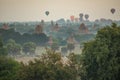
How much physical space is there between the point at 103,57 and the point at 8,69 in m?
2.75

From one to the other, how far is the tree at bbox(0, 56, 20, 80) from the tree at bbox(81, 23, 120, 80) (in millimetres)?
1865

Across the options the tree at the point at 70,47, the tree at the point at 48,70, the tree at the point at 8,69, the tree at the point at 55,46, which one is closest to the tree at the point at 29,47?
the tree at the point at 55,46

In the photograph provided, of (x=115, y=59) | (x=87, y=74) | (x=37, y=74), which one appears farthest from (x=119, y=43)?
(x=37, y=74)

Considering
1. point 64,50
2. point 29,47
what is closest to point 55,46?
point 64,50

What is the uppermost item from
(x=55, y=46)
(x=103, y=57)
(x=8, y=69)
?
(x=103, y=57)

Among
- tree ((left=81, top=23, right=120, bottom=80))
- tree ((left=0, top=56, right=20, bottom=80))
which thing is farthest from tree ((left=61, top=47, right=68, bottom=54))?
tree ((left=81, top=23, right=120, bottom=80))

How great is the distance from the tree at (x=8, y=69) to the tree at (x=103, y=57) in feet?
6.12

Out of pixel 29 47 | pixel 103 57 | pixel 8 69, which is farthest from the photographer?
pixel 29 47

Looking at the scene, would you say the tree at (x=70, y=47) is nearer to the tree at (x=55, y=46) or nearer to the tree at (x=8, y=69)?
the tree at (x=55, y=46)

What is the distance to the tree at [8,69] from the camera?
7836mm

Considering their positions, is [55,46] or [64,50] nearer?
[64,50]

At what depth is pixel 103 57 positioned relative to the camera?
24.9 feet

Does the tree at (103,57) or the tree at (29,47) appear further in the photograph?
the tree at (29,47)

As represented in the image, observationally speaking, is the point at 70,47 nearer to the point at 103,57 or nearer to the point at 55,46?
the point at 55,46
